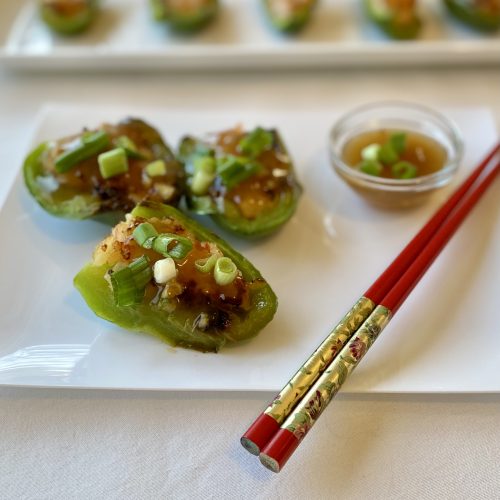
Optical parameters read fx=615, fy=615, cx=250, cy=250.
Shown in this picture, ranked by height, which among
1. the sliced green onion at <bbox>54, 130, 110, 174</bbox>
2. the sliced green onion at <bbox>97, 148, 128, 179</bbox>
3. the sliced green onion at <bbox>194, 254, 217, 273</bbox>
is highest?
the sliced green onion at <bbox>54, 130, 110, 174</bbox>

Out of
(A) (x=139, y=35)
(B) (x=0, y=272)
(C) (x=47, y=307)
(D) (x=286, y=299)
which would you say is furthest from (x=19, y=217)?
(A) (x=139, y=35)

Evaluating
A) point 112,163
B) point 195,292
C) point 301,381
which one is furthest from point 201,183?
point 301,381

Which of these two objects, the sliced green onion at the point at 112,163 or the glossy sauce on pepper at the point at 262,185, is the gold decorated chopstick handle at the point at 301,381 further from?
the sliced green onion at the point at 112,163

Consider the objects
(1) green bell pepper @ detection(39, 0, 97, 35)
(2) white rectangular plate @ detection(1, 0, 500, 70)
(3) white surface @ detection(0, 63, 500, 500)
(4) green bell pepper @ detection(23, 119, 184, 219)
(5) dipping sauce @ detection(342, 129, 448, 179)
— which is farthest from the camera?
(1) green bell pepper @ detection(39, 0, 97, 35)

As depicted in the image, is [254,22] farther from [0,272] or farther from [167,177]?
[0,272]

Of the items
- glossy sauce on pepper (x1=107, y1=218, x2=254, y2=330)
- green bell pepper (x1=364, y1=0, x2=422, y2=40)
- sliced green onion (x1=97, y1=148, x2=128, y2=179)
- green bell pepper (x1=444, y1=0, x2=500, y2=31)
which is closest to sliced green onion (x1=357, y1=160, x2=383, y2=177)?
glossy sauce on pepper (x1=107, y1=218, x2=254, y2=330)

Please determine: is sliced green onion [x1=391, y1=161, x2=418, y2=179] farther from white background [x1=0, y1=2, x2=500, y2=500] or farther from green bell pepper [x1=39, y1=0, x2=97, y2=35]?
green bell pepper [x1=39, y1=0, x2=97, y2=35]
